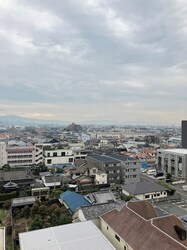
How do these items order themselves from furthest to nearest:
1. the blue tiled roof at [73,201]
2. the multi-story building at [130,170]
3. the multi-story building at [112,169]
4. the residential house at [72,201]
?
the multi-story building at [130,170], the multi-story building at [112,169], the blue tiled roof at [73,201], the residential house at [72,201]

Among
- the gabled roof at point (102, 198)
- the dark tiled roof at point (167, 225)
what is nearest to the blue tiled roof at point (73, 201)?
the gabled roof at point (102, 198)

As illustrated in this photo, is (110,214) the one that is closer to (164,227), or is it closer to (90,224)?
(90,224)

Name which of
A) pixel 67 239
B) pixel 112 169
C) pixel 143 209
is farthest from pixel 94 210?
pixel 112 169

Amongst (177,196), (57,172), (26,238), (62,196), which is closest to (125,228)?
(26,238)

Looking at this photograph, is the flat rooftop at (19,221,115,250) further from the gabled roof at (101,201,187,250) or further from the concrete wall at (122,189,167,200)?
the concrete wall at (122,189,167,200)

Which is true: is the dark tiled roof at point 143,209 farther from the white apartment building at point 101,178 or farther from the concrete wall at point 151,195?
the white apartment building at point 101,178
